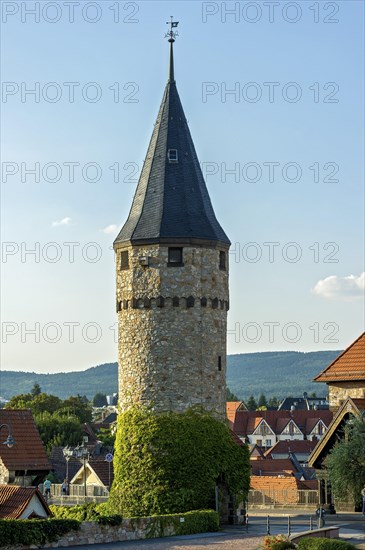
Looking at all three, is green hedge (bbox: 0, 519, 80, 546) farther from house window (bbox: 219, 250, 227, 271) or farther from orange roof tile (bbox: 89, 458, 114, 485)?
orange roof tile (bbox: 89, 458, 114, 485)

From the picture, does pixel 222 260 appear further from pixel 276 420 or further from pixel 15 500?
pixel 276 420

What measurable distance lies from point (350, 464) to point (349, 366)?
23.2 ft

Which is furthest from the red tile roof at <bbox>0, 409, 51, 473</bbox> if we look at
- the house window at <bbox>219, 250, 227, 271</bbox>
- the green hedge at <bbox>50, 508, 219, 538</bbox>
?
the house window at <bbox>219, 250, 227, 271</bbox>

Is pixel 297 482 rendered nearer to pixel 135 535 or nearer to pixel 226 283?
pixel 226 283

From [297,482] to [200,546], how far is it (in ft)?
69.9

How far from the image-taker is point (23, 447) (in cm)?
4347

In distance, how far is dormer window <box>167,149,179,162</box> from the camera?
44.8 m

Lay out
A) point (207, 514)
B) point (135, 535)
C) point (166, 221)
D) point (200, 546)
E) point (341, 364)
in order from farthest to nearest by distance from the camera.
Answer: point (341, 364) < point (166, 221) < point (207, 514) < point (135, 535) < point (200, 546)

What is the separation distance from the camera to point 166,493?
42000 mm

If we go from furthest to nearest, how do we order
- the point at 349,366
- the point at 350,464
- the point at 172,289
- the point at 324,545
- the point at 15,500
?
the point at 349,366, the point at 350,464, the point at 172,289, the point at 15,500, the point at 324,545

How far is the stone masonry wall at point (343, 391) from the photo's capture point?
4831cm

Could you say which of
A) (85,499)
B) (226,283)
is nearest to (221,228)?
(226,283)

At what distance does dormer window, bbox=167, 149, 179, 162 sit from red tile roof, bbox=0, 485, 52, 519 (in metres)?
15.5

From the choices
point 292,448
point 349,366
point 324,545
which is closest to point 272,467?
point 349,366
